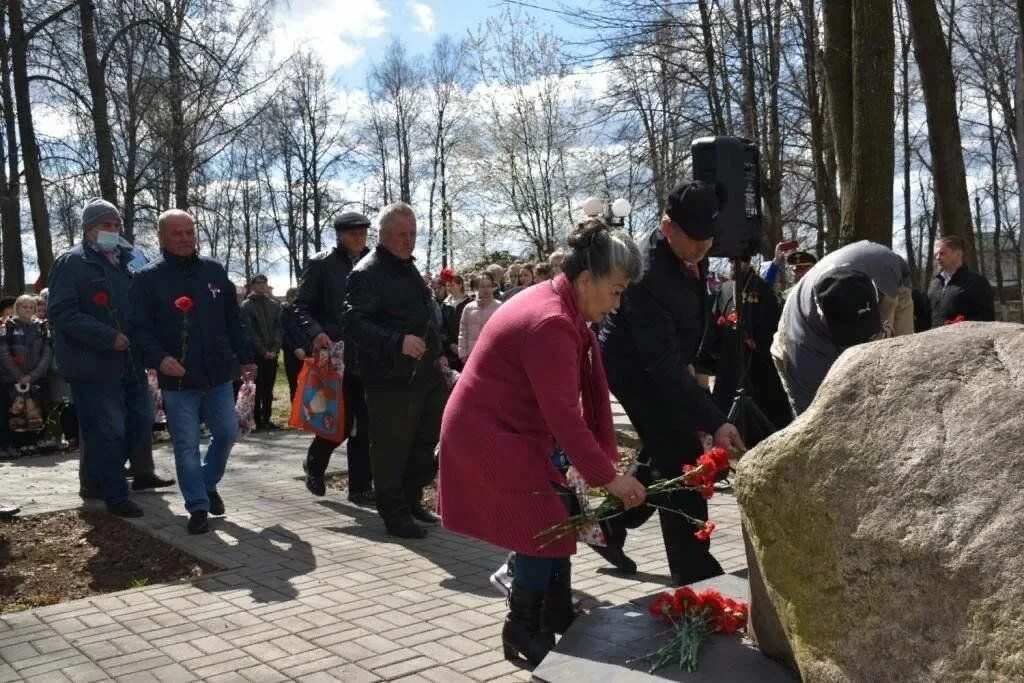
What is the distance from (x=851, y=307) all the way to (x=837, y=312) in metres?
0.06

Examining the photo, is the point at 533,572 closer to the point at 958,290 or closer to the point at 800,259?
the point at 958,290

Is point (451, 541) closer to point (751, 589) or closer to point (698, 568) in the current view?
point (698, 568)

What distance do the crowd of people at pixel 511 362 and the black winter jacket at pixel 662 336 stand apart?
10mm

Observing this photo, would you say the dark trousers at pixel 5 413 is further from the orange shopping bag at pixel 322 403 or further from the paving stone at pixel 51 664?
the paving stone at pixel 51 664

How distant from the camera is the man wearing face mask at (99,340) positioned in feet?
24.1

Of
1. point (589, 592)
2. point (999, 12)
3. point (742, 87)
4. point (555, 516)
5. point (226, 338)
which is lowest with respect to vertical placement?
point (589, 592)

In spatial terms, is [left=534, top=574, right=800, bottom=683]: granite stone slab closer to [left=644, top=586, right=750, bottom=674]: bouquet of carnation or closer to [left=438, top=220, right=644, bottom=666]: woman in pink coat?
[left=644, top=586, right=750, bottom=674]: bouquet of carnation

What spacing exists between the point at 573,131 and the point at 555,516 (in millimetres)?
21214

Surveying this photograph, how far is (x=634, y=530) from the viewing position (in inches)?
278

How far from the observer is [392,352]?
22.1 ft

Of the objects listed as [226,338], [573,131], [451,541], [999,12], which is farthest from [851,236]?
[573,131]

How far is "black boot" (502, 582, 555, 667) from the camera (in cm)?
441

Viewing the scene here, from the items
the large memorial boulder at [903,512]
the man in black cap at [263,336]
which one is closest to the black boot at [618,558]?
the large memorial boulder at [903,512]

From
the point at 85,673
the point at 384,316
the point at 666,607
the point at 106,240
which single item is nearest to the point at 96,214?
the point at 106,240
